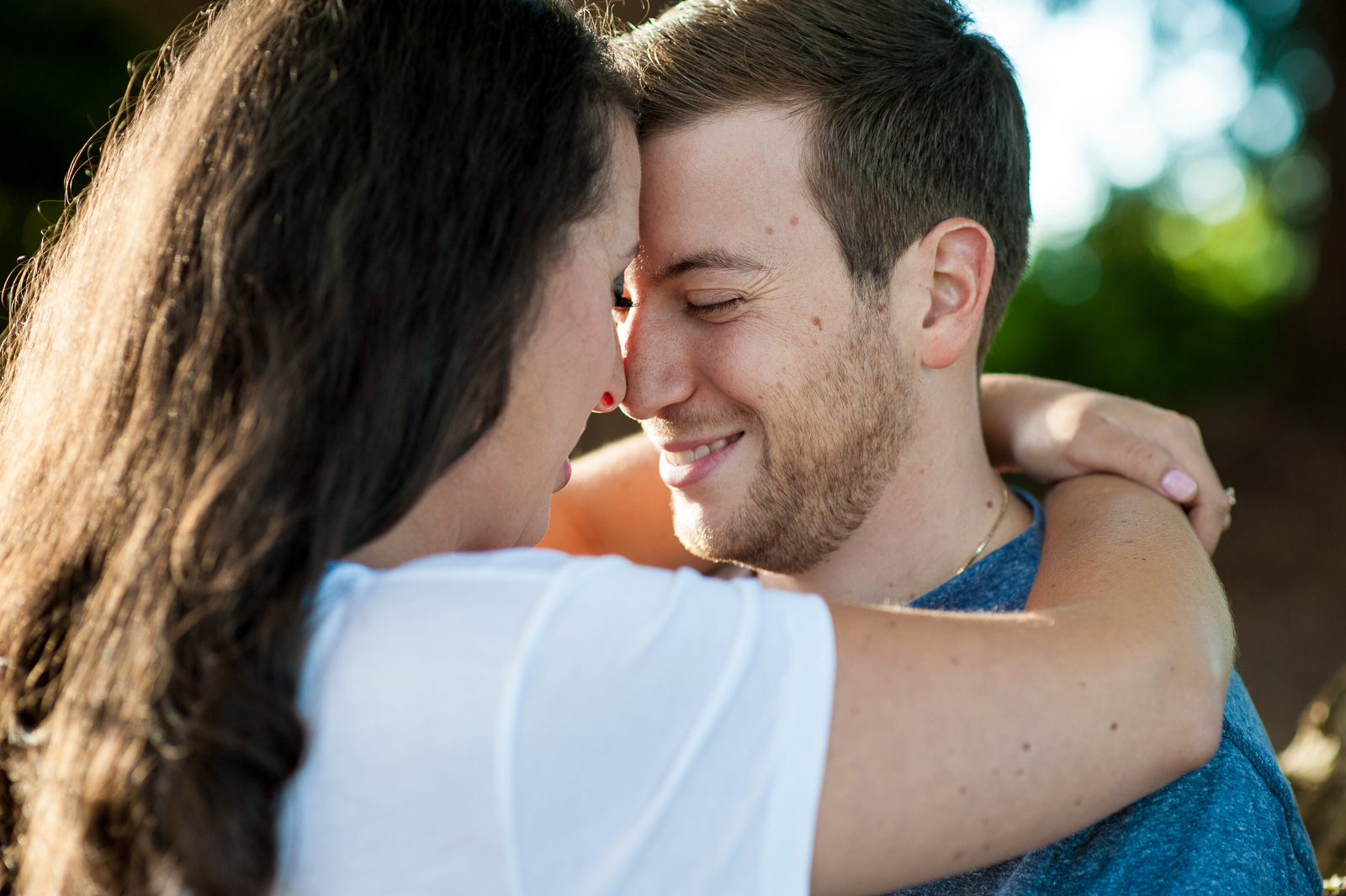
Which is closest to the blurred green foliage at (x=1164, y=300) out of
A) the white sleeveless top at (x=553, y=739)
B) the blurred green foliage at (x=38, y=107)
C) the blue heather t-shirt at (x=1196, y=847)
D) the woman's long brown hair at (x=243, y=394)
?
the blurred green foliage at (x=38, y=107)

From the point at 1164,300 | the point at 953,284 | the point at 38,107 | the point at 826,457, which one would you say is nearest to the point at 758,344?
the point at 826,457

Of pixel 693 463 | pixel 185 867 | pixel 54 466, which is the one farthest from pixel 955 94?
pixel 185 867

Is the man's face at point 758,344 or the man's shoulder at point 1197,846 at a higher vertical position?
the man's face at point 758,344

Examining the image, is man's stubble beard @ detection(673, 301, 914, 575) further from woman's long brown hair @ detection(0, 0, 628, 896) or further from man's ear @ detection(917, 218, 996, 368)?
woman's long brown hair @ detection(0, 0, 628, 896)

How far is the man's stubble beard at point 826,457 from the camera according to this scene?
221cm

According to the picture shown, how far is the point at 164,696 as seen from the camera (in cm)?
119

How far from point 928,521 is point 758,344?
570 mm

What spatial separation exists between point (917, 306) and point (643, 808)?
4.66 ft

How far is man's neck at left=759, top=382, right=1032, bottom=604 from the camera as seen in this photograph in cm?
235

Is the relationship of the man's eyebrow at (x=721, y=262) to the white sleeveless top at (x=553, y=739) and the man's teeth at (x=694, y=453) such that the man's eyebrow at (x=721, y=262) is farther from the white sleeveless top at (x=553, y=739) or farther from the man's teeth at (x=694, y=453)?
the white sleeveless top at (x=553, y=739)

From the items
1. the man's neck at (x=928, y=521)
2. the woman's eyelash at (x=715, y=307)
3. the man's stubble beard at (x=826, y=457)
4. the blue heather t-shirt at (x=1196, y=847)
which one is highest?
the woman's eyelash at (x=715, y=307)

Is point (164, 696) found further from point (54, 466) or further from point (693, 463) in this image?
point (693, 463)

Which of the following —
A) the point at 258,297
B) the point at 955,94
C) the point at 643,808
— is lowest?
the point at 643,808

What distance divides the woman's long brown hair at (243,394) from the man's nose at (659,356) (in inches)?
25.8
